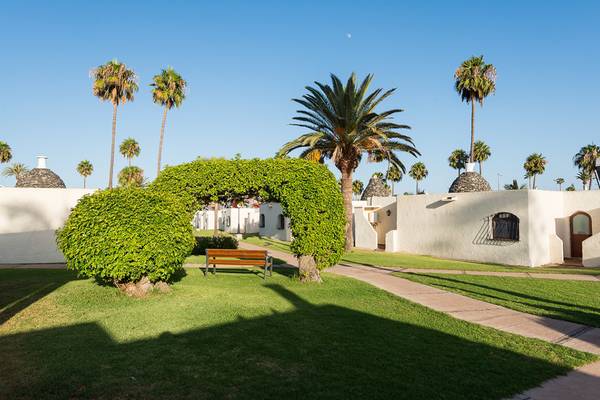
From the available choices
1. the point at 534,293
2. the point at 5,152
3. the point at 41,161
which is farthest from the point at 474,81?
the point at 5,152

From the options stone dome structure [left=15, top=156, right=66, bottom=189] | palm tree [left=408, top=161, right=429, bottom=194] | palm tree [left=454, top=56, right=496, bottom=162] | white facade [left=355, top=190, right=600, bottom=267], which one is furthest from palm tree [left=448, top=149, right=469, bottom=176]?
stone dome structure [left=15, top=156, right=66, bottom=189]

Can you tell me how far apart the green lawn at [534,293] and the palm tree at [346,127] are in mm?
9190

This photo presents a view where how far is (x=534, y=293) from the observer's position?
10977 mm

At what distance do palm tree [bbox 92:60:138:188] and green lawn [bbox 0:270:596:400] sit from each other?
83.5ft

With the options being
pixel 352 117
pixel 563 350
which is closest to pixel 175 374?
pixel 563 350

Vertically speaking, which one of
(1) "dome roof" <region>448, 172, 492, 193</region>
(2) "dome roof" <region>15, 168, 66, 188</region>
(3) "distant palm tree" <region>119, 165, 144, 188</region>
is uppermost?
(3) "distant palm tree" <region>119, 165, 144, 188</region>

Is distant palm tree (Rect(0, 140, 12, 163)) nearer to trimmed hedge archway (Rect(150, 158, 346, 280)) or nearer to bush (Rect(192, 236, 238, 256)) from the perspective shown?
bush (Rect(192, 236, 238, 256))

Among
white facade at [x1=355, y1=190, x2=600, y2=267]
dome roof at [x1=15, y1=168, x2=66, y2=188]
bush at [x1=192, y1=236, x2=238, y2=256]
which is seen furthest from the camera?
bush at [x1=192, y1=236, x2=238, y2=256]

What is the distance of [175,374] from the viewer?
4953 mm

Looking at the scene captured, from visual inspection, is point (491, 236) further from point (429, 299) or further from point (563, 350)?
point (563, 350)

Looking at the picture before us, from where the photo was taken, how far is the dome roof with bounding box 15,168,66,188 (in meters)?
21.1

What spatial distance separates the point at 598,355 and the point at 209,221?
203ft

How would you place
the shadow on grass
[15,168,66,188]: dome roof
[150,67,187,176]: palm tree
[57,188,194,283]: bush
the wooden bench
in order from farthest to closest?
[150,67,187,176]: palm tree → [15,168,66,188]: dome roof → the wooden bench → [57,188,194,283]: bush → the shadow on grass

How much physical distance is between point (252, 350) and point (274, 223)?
33166 mm
